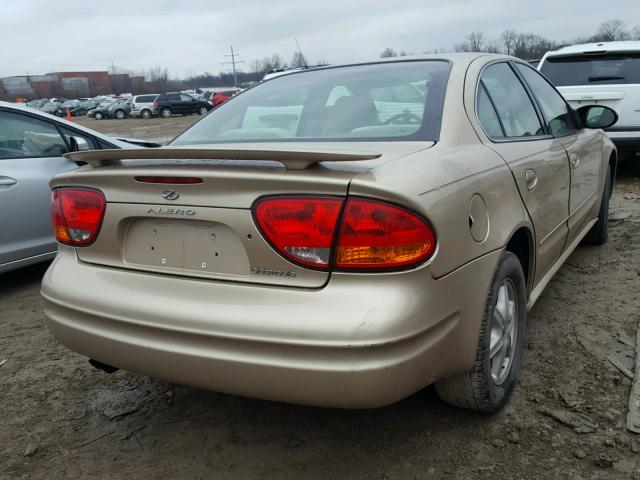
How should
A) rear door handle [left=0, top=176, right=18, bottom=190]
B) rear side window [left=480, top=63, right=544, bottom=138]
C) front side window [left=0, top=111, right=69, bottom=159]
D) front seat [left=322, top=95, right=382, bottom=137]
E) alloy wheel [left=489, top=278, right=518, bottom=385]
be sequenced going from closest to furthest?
alloy wheel [left=489, top=278, right=518, bottom=385] < front seat [left=322, top=95, right=382, bottom=137] < rear side window [left=480, top=63, right=544, bottom=138] < rear door handle [left=0, top=176, right=18, bottom=190] < front side window [left=0, top=111, right=69, bottom=159]

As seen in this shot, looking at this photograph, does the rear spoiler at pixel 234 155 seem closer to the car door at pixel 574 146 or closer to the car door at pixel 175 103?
the car door at pixel 574 146

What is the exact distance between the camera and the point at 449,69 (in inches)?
105

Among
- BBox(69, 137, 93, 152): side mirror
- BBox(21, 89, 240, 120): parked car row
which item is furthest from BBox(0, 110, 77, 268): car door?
BBox(21, 89, 240, 120): parked car row

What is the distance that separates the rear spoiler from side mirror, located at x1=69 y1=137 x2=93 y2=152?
8.19 ft

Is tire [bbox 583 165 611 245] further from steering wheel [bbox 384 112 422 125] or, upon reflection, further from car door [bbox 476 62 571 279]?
steering wheel [bbox 384 112 422 125]

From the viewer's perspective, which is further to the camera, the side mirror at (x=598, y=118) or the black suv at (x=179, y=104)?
the black suv at (x=179, y=104)

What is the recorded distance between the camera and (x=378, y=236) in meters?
1.79

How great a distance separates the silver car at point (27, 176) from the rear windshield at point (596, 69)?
18.6 ft

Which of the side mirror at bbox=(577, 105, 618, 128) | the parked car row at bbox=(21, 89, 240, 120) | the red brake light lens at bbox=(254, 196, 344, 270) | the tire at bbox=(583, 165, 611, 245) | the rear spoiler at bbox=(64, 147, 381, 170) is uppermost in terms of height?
the rear spoiler at bbox=(64, 147, 381, 170)

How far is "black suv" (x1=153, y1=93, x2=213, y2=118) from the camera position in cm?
3925

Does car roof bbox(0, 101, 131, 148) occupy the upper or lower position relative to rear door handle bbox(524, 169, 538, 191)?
upper

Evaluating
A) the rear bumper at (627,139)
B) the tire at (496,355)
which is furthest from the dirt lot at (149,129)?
the tire at (496,355)

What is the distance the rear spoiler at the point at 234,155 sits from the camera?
178 cm

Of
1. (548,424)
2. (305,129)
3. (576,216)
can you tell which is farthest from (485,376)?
(576,216)
